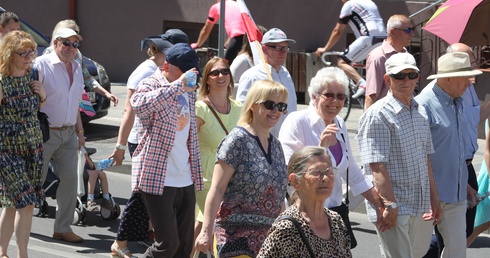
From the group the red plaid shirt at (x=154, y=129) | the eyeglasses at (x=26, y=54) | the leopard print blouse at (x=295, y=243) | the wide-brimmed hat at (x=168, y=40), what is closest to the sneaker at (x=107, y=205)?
the wide-brimmed hat at (x=168, y=40)

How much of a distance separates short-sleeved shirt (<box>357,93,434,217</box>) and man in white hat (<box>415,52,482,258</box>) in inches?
17.8

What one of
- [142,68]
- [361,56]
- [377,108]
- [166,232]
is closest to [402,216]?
[377,108]

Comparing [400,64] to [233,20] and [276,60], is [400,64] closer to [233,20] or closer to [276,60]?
[276,60]

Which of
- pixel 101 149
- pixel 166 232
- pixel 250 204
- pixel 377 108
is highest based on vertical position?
pixel 377 108

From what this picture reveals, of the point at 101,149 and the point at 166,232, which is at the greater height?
the point at 166,232

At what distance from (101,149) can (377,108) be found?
311 inches

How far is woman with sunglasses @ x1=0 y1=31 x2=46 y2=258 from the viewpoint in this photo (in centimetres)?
833

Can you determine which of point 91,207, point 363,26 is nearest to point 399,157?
point 91,207

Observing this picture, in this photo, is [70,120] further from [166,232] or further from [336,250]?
[336,250]

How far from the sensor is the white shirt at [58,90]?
9242 millimetres

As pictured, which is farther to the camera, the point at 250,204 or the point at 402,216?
the point at 402,216

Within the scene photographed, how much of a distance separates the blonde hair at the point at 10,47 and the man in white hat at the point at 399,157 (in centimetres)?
285

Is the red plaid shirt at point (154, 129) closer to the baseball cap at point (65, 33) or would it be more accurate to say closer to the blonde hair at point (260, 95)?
the blonde hair at point (260, 95)

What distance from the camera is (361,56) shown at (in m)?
14.1
